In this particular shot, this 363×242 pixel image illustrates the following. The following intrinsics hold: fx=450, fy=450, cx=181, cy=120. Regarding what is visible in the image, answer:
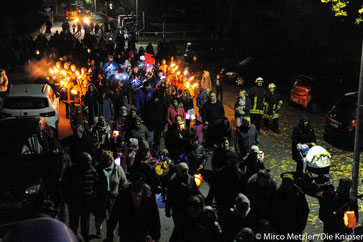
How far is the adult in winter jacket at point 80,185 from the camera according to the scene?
7496 millimetres

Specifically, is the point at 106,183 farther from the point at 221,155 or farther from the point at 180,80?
the point at 180,80

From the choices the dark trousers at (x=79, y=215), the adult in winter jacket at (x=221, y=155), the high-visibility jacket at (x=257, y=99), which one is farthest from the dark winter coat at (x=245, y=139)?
the dark trousers at (x=79, y=215)

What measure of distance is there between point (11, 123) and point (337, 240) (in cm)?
744

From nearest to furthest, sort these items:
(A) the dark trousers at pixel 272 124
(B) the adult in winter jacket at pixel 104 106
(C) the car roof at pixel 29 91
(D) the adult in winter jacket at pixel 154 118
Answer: (D) the adult in winter jacket at pixel 154 118 → (B) the adult in winter jacket at pixel 104 106 → (C) the car roof at pixel 29 91 → (A) the dark trousers at pixel 272 124

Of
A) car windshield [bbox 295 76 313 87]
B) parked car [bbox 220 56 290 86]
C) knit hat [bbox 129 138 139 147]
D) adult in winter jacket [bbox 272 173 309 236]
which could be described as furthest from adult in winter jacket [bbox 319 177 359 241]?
parked car [bbox 220 56 290 86]

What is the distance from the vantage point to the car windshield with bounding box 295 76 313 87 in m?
18.3

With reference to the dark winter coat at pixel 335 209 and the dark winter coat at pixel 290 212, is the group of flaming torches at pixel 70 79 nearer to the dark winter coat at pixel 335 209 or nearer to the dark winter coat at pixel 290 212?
the dark winter coat at pixel 290 212

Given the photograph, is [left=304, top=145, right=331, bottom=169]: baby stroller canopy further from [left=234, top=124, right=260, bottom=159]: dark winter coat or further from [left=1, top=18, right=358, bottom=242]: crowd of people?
[left=234, top=124, right=260, bottom=159]: dark winter coat

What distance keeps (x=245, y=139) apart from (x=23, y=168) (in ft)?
16.0

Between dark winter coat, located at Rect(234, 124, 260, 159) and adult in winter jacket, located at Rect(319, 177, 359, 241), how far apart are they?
3370mm

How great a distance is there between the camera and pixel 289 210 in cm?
685

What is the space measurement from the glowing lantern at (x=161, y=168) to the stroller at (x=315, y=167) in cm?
324

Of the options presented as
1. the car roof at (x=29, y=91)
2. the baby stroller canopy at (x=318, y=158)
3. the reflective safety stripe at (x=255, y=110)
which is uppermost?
the car roof at (x=29, y=91)

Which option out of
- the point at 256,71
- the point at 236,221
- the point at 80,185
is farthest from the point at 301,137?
the point at 256,71
